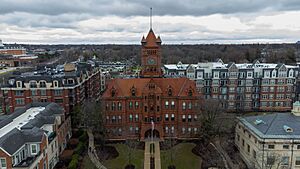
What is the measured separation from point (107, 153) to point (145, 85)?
17.7m

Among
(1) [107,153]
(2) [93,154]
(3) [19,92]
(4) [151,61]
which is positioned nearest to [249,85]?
(4) [151,61]

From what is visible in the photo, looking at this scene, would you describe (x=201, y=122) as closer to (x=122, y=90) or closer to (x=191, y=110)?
(x=191, y=110)

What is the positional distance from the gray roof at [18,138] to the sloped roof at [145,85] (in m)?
21.1

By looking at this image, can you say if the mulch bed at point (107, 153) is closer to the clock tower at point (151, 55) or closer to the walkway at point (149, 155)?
the walkway at point (149, 155)

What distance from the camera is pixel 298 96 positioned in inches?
3460

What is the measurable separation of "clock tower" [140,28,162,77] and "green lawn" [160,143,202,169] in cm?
1990

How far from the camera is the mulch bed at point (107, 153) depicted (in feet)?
166

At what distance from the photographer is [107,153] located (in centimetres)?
5238

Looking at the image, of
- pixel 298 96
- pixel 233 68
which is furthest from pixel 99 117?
pixel 298 96

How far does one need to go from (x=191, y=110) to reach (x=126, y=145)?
17231mm

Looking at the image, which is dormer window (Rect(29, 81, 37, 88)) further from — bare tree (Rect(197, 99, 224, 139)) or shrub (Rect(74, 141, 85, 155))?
bare tree (Rect(197, 99, 224, 139))

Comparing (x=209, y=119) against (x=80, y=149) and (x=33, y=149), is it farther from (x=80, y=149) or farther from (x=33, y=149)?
(x=33, y=149)

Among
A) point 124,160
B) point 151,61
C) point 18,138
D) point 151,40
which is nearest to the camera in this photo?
point 18,138

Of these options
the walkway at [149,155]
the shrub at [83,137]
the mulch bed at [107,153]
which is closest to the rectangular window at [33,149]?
the mulch bed at [107,153]
